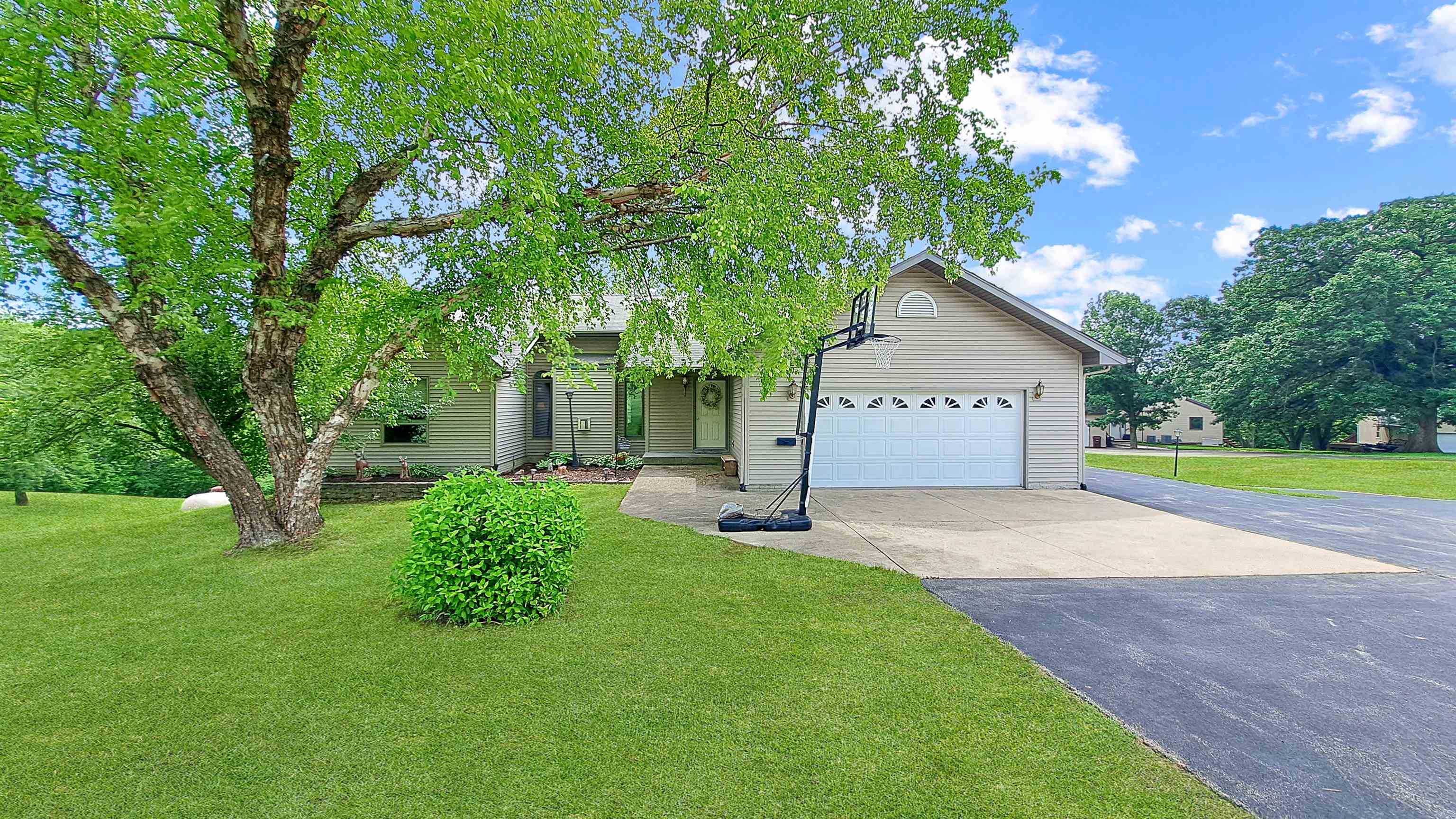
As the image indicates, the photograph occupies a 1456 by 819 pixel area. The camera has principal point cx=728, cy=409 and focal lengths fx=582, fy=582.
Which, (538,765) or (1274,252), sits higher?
(1274,252)

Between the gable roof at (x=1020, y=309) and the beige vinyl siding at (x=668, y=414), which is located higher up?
the gable roof at (x=1020, y=309)

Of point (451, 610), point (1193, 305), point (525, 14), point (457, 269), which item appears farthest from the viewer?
point (1193, 305)

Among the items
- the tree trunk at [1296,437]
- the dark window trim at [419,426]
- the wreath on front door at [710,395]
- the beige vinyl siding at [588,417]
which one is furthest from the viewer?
the tree trunk at [1296,437]

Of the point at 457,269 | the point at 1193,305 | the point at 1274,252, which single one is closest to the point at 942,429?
the point at 457,269

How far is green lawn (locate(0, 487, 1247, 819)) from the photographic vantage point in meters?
2.42

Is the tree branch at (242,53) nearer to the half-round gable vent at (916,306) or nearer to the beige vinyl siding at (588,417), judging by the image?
the half-round gable vent at (916,306)

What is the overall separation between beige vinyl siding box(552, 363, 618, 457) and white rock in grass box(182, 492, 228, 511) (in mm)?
7486

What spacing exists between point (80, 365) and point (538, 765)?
8.45 m

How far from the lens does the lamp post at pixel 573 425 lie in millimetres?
15742

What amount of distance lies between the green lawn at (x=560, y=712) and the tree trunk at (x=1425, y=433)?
1321 inches

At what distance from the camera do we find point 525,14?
19.5 feet

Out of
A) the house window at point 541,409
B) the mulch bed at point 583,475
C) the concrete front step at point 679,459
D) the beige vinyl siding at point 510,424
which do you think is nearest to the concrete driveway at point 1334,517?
the concrete front step at point 679,459

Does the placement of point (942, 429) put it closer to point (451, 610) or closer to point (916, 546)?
point (916, 546)

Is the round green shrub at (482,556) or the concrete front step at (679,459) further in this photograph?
the concrete front step at (679,459)
